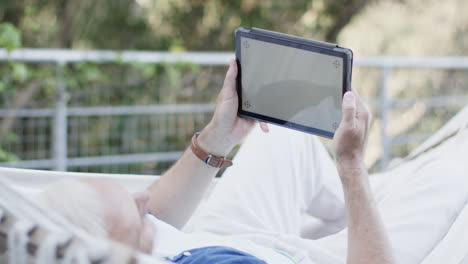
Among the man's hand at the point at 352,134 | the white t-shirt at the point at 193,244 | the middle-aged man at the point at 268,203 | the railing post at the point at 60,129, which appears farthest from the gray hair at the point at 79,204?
the railing post at the point at 60,129

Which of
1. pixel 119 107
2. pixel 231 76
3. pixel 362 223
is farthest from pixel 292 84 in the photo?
pixel 119 107

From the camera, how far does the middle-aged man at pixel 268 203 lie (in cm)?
143

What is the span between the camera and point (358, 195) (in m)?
1.60

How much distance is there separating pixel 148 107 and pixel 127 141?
26 centimetres

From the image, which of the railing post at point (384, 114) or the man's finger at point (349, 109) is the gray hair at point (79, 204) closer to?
the man's finger at point (349, 109)

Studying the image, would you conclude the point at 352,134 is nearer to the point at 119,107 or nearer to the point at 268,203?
the point at 268,203

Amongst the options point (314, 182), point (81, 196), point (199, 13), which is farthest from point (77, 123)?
point (199, 13)

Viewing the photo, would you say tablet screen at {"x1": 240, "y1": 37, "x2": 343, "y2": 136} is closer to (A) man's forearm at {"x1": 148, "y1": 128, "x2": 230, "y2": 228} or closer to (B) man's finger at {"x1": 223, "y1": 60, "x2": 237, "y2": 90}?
(B) man's finger at {"x1": 223, "y1": 60, "x2": 237, "y2": 90}

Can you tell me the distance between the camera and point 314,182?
2.25 metres

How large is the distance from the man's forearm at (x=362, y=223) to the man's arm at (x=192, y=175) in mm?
471

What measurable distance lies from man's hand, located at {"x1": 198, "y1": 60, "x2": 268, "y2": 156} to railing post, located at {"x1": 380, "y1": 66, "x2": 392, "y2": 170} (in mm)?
2731

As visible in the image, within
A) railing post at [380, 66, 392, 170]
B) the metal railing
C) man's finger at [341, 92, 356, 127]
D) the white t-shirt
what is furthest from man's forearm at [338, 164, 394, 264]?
railing post at [380, 66, 392, 170]

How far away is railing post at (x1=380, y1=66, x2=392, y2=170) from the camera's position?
4574 mm

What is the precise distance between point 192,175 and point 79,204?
2.40 feet
